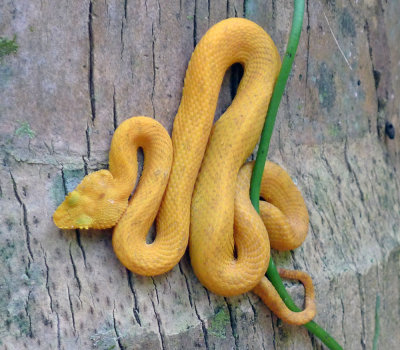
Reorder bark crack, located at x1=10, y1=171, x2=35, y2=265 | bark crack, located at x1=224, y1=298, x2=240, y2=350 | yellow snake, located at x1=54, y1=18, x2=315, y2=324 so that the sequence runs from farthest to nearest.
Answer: bark crack, located at x1=224, y1=298, x2=240, y2=350 < yellow snake, located at x1=54, y1=18, x2=315, y2=324 < bark crack, located at x1=10, y1=171, x2=35, y2=265

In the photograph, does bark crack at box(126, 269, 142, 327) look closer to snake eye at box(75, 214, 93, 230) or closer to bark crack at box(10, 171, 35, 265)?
snake eye at box(75, 214, 93, 230)

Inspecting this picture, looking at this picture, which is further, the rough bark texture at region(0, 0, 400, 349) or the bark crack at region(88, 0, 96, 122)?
the bark crack at region(88, 0, 96, 122)

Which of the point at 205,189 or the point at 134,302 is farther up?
the point at 205,189

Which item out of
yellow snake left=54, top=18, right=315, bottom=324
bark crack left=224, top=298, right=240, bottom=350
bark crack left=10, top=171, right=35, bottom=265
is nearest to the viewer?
bark crack left=10, top=171, right=35, bottom=265

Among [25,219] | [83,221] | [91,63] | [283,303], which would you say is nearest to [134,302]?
[83,221]

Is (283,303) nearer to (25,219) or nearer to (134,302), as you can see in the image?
(134,302)

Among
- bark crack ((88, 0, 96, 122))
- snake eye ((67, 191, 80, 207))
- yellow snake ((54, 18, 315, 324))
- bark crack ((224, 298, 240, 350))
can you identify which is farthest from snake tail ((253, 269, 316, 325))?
bark crack ((88, 0, 96, 122))
